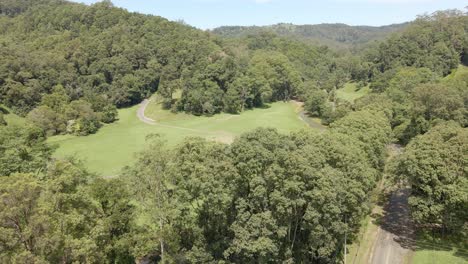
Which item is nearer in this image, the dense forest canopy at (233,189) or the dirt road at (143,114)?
the dense forest canopy at (233,189)

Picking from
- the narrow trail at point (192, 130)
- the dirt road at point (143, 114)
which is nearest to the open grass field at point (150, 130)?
the narrow trail at point (192, 130)

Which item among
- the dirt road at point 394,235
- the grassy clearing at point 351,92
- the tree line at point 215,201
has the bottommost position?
the dirt road at point 394,235

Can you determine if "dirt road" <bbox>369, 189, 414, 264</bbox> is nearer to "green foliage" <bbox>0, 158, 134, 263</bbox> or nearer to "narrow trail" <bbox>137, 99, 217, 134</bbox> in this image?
"green foliage" <bbox>0, 158, 134, 263</bbox>

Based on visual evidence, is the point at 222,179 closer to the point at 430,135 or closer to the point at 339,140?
the point at 339,140

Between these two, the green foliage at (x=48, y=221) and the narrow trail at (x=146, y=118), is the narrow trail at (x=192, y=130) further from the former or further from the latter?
the green foliage at (x=48, y=221)

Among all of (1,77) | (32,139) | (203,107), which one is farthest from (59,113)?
(32,139)

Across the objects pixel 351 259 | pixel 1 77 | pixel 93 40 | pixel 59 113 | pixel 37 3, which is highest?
pixel 37 3

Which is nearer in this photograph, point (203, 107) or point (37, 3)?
point (203, 107)
